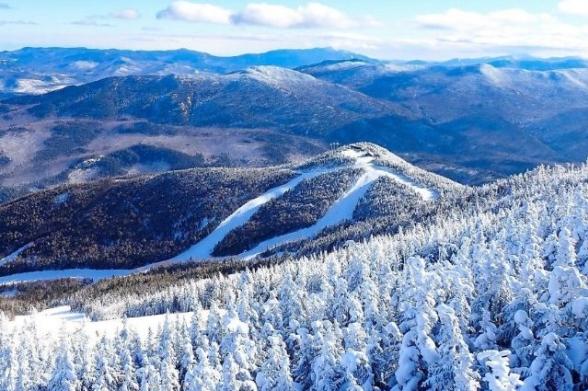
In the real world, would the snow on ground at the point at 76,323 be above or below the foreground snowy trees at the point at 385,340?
below

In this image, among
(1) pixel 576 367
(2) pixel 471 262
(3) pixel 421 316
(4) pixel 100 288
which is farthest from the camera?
(4) pixel 100 288

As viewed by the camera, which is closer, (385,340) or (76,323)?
(385,340)

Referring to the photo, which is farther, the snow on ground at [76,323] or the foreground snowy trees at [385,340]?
the snow on ground at [76,323]

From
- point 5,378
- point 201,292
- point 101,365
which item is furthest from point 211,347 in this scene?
point 201,292

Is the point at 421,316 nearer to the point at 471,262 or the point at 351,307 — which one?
the point at 351,307

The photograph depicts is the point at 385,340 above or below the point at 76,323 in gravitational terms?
above
